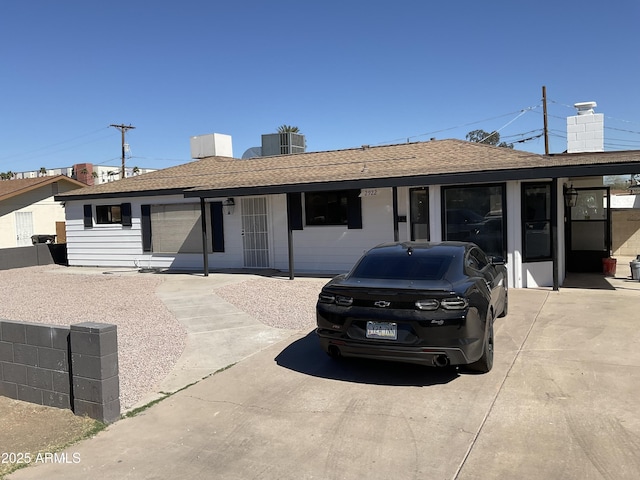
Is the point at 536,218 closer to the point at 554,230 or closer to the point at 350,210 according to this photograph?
the point at 554,230

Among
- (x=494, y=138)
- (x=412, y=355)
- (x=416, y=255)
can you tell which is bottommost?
(x=412, y=355)

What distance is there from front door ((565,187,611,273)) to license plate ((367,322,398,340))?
11124mm

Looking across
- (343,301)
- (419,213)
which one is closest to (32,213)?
(419,213)

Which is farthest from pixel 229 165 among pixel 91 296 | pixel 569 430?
pixel 569 430

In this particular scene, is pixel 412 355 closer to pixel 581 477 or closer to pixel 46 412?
pixel 581 477

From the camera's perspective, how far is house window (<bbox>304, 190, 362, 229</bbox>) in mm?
14609

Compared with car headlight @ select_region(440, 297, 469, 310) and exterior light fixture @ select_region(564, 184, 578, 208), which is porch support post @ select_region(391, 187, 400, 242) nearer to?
exterior light fixture @ select_region(564, 184, 578, 208)

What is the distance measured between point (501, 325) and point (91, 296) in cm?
940

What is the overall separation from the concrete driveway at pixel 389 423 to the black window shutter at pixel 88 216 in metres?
14.8

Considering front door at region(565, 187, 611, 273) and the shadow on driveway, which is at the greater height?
front door at region(565, 187, 611, 273)

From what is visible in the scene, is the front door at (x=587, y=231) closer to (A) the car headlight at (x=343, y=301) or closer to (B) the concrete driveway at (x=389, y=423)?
(B) the concrete driveway at (x=389, y=423)

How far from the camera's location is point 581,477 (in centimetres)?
365

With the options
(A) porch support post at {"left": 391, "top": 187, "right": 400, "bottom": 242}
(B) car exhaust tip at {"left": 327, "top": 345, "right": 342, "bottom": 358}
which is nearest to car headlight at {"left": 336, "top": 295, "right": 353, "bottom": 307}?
(B) car exhaust tip at {"left": 327, "top": 345, "right": 342, "bottom": 358}

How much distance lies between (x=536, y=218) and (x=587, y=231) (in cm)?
389
